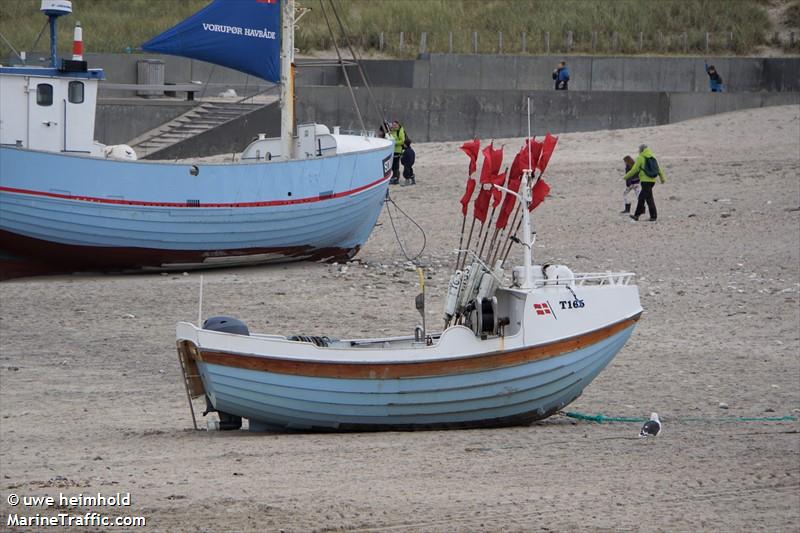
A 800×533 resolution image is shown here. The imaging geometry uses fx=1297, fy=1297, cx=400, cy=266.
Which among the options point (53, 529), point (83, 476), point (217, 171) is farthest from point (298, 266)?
point (53, 529)

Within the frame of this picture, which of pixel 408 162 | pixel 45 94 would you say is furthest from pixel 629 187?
pixel 45 94

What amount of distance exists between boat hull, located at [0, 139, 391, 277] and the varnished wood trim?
8474mm

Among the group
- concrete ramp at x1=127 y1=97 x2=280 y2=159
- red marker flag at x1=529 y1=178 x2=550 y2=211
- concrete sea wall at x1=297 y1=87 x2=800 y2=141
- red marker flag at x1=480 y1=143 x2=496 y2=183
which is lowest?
red marker flag at x1=529 y1=178 x2=550 y2=211

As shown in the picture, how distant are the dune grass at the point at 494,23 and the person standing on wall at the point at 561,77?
5668 millimetres

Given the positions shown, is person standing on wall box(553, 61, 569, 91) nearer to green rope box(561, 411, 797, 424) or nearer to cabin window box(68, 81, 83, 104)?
cabin window box(68, 81, 83, 104)

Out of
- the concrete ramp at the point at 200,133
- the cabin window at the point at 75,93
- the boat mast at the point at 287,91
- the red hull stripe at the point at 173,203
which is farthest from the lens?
the concrete ramp at the point at 200,133

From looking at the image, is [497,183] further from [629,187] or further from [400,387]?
[629,187]

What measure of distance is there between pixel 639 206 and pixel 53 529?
16.0 meters

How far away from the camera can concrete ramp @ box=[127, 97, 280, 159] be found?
30516mm

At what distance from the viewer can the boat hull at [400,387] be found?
34.4 feet

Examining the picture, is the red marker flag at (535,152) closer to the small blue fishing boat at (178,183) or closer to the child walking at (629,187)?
the small blue fishing boat at (178,183)

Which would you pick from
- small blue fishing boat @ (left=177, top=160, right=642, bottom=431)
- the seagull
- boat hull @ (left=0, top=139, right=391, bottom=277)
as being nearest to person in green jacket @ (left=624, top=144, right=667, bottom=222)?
boat hull @ (left=0, top=139, right=391, bottom=277)

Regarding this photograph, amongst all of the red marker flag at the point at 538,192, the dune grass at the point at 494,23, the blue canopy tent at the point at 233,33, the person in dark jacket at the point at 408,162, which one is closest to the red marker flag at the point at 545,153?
the red marker flag at the point at 538,192

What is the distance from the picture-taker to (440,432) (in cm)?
1071
